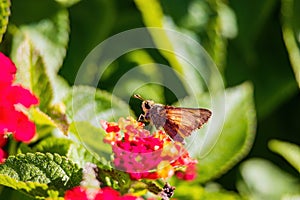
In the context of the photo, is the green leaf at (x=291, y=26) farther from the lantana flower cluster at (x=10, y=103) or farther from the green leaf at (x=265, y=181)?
the lantana flower cluster at (x=10, y=103)

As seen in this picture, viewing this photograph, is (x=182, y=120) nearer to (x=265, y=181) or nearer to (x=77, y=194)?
(x=77, y=194)

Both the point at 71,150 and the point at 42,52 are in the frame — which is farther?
the point at 42,52

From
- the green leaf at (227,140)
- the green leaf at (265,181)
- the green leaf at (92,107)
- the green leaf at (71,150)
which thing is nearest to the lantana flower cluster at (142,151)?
the green leaf at (71,150)

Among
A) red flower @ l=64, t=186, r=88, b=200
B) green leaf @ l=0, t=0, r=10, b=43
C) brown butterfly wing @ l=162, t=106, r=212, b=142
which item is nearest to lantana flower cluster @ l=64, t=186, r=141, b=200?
red flower @ l=64, t=186, r=88, b=200

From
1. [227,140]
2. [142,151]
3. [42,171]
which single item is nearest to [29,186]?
[42,171]

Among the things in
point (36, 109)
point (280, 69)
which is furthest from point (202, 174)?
point (280, 69)

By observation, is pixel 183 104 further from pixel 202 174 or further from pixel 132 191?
pixel 132 191
